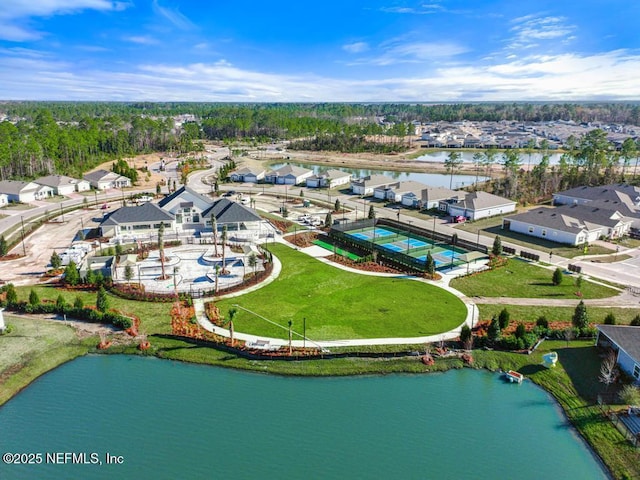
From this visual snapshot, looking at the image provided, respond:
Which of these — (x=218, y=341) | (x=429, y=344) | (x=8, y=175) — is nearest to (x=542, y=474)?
(x=429, y=344)

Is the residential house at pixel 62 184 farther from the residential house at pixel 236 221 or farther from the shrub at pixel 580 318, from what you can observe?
the shrub at pixel 580 318

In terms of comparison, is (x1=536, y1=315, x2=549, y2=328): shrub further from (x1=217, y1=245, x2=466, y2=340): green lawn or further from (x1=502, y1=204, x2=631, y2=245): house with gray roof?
(x1=502, y1=204, x2=631, y2=245): house with gray roof

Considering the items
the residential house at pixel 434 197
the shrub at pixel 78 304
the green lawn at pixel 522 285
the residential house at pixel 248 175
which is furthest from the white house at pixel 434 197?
the shrub at pixel 78 304

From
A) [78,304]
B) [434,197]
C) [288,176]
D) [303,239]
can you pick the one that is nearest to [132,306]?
[78,304]

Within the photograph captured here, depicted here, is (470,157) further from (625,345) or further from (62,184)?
(625,345)

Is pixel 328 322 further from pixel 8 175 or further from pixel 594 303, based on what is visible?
pixel 8 175

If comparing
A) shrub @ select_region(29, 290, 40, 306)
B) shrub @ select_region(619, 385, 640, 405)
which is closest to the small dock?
shrub @ select_region(619, 385, 640, 405)
